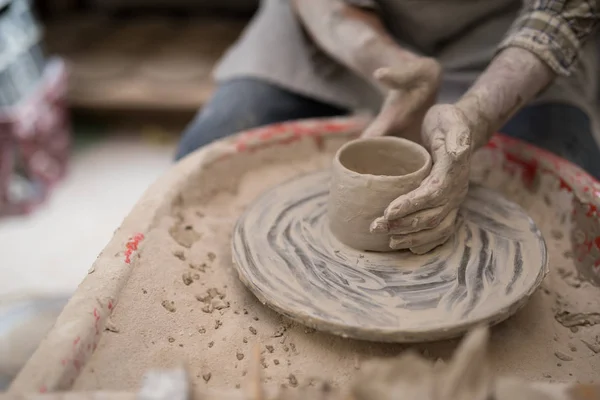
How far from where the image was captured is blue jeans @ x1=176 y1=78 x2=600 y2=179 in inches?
60.7

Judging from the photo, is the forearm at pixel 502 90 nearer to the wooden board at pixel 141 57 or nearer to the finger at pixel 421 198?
the finger at pixel 421 198

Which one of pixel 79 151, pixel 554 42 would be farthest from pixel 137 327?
pixel 79 151

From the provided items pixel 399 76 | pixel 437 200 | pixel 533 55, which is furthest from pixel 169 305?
pixel 533 55

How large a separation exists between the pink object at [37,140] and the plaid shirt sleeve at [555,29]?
2.10 meters

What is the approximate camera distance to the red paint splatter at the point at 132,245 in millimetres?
1081

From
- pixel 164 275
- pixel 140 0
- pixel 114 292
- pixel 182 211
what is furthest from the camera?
pixel 140 0

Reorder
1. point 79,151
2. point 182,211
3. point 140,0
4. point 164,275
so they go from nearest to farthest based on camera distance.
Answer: point 164,275 < point 182,211 < point 79,151 < point 140,0

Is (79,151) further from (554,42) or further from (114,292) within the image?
(554,42)

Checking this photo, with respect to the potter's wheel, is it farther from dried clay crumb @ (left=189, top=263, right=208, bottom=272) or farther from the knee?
the knee

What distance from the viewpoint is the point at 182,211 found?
130cm

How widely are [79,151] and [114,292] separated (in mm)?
2443

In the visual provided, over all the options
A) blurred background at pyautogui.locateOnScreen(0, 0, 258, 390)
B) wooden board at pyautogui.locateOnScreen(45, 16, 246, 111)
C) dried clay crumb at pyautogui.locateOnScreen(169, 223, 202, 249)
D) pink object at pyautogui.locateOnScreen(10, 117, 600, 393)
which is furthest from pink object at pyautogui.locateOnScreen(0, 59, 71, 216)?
dried clay crumb at pyautogui.locateOnScreen(169, 223, 202, 249)

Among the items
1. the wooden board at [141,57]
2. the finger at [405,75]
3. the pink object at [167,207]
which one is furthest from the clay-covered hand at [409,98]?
the wooden board at [141,57]

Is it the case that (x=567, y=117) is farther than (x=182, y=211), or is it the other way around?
(x=567, y=117)
